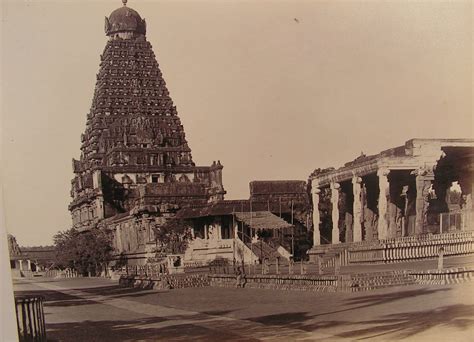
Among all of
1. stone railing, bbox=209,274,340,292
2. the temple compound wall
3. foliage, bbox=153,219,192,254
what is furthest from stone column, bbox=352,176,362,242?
foliage, bbox=153,219,192,254

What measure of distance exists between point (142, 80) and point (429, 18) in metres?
29.8

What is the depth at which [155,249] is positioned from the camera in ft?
92.1

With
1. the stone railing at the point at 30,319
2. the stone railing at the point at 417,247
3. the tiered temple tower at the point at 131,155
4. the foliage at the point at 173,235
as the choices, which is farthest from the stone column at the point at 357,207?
the stone railing at the point at 30,319

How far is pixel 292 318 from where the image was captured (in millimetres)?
12414

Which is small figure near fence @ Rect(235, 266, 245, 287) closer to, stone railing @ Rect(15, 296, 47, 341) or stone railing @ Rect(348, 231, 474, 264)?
stone railing @ Rect(348, 231, 474, 264)

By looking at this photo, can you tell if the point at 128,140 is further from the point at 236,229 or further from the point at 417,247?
the point at 417,247

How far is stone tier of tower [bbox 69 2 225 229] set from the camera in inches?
1458

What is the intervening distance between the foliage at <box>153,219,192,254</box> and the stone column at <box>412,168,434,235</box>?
10.8 meters

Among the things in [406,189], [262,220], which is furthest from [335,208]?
[406,189]

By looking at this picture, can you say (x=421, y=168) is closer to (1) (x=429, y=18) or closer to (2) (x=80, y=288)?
(1) (x=429, y=18)

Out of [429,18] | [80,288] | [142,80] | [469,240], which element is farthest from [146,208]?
[429,18]

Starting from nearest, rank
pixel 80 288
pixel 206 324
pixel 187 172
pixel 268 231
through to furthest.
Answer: pixel 206 324
pixel 80 288
pixel 268 231
pixel 187 172

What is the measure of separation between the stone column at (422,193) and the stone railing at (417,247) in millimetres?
1436

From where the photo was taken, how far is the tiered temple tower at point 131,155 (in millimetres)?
30969
